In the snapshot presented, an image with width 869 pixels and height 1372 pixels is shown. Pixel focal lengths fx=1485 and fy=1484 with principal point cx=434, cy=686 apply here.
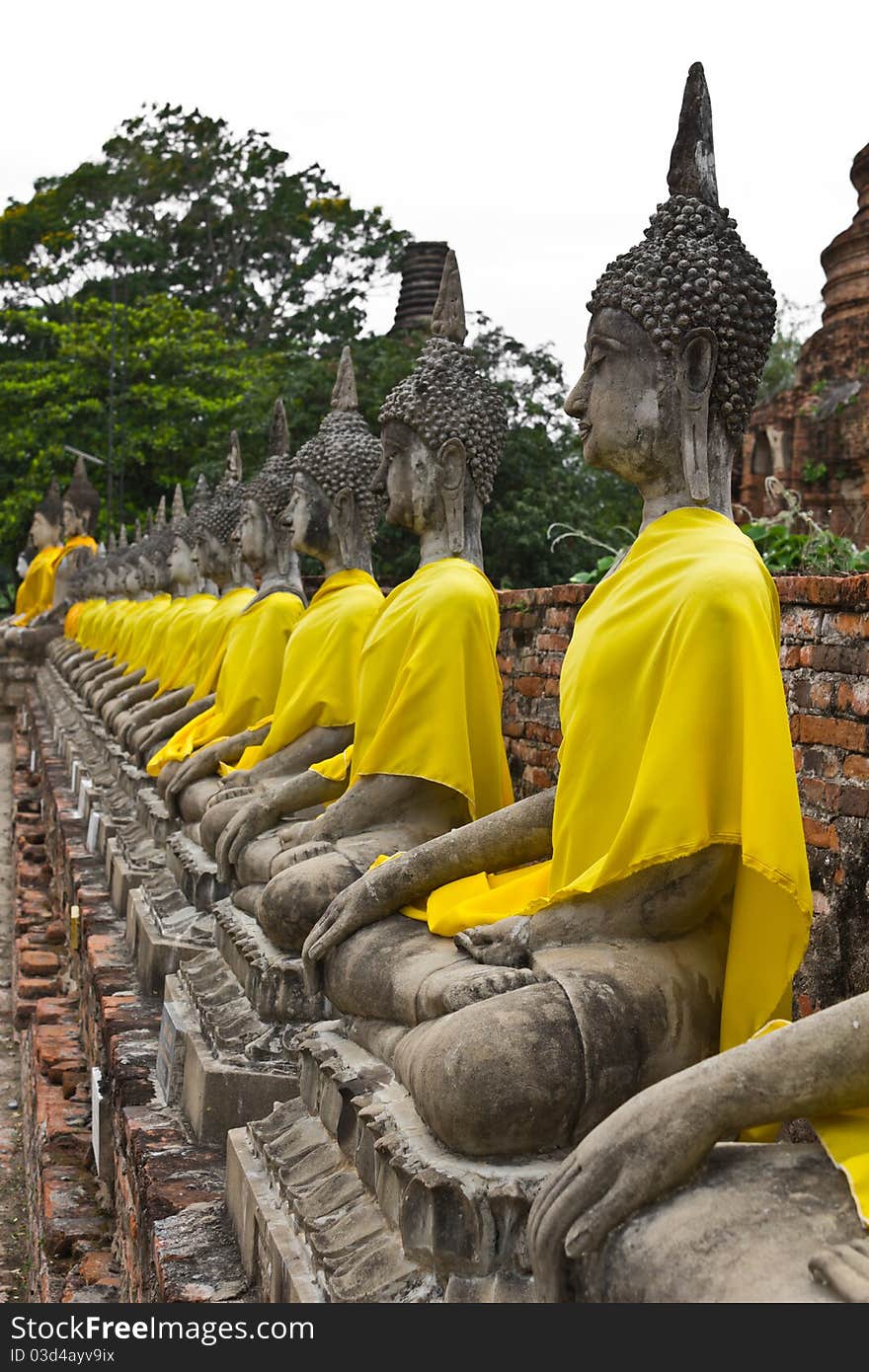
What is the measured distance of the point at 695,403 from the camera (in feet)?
9.76

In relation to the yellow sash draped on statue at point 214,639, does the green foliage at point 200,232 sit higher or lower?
higher

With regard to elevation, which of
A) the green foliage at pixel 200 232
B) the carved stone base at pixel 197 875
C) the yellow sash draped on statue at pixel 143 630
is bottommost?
the carved stone base at pixel 197 875

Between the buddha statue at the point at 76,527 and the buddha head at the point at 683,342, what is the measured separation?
65.0 feet

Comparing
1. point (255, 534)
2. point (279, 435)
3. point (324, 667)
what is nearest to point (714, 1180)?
point (324, 667)

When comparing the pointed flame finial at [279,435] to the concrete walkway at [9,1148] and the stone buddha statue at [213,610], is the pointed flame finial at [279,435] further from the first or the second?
the concrete walkway at [9,1148]

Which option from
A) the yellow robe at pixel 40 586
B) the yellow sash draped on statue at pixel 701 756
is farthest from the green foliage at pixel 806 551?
the yellow robe at pixel 40 586

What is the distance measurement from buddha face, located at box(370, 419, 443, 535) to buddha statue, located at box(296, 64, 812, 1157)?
144 cm

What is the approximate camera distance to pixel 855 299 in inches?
512

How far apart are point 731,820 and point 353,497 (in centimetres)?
345

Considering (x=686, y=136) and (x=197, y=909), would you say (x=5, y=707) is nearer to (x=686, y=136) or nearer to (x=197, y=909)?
(x=197, y=909)

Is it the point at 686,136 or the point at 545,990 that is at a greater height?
the point at 686,136

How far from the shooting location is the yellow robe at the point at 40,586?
2303 cm

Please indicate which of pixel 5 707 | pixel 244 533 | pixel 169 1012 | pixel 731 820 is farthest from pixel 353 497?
pixel 5 707

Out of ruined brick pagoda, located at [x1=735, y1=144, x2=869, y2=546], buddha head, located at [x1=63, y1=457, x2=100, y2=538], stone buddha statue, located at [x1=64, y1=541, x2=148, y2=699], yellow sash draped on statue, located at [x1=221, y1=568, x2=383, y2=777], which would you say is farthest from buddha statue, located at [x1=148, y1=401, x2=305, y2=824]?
buddha head, located at [x1=63, y1=457, x2=100, y2=538]
